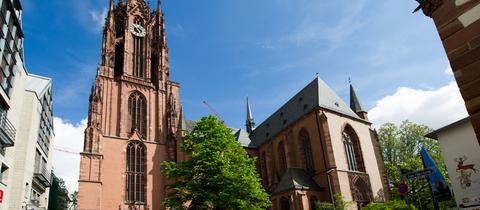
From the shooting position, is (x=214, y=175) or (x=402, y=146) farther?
(x=402, y=146)

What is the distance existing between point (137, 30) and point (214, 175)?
29.1m

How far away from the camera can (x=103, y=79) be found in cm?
3706

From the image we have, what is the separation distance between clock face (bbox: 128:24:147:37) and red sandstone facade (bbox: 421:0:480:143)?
42.1 meters

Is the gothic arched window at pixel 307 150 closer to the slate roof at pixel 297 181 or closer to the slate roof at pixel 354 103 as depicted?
the slate roof at pixel 297 181

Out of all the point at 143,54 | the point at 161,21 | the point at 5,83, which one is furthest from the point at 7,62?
the point at 161,21

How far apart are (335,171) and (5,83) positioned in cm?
2602

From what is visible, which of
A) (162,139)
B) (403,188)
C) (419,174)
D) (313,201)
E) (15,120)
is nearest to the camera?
(419,174)

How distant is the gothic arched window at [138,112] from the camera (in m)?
37.2

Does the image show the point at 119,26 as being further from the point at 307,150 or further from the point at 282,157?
the point at 307,150

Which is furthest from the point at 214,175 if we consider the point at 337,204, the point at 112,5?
the point at 112,5

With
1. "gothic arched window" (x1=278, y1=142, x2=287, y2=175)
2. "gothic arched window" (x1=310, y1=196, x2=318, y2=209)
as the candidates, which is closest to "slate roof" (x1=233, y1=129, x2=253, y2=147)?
"gothic arched window" (x1=278, y1=142, x2=287, y2=175)

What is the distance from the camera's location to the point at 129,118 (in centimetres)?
3716

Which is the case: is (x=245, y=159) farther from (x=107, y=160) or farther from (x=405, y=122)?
(x=405, y=122)

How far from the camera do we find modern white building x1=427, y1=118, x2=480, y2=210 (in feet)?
43.7
